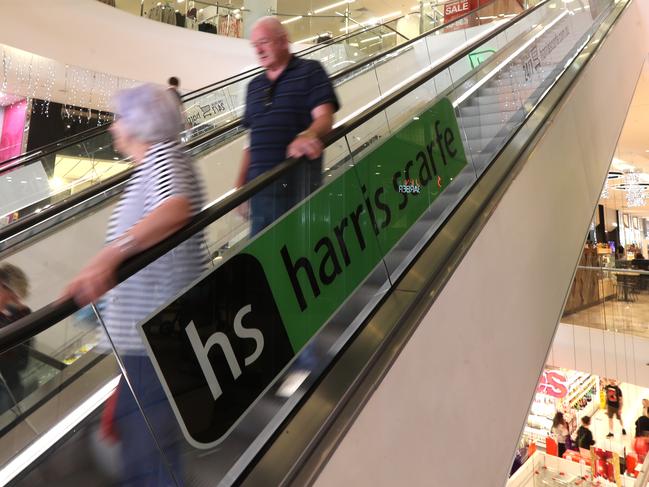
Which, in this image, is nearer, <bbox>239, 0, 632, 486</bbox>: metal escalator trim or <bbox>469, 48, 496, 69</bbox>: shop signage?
<bbox>239, 0, 632, 486</bbox>: metal escalator trim

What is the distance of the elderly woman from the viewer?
153 cm

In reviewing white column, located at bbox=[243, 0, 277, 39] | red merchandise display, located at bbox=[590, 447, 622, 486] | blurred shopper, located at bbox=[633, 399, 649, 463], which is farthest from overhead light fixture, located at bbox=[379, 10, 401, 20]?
red merchandise display, located at bbox=[590, 447, 622, 486]

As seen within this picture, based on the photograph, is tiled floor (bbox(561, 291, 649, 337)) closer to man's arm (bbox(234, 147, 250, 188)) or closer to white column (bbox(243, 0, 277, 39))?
man's arm (bbox(234, 147, 250, 188))

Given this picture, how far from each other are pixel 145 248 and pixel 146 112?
46cm

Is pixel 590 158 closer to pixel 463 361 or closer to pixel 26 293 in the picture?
pixel 463 361

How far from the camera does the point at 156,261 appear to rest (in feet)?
5.22

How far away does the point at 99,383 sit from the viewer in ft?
5.31

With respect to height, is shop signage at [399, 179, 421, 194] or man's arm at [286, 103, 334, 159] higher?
man's arm at [286, 103, 334, 159]

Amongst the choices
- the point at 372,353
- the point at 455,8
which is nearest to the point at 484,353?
the point at 372,353

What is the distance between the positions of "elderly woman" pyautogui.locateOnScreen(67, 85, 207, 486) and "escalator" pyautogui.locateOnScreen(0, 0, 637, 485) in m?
0.04

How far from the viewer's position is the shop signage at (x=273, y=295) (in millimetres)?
1704

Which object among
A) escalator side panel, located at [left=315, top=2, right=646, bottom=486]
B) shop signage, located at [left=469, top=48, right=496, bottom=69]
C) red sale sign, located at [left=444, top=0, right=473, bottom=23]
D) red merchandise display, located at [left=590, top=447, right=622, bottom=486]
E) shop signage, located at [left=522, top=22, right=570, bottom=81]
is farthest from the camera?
red sale sign, located at [left=444, top=0, right=473, bottom=23]

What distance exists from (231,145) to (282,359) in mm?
3252

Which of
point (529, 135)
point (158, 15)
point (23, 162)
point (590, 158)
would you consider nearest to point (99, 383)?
point (23, 162)
